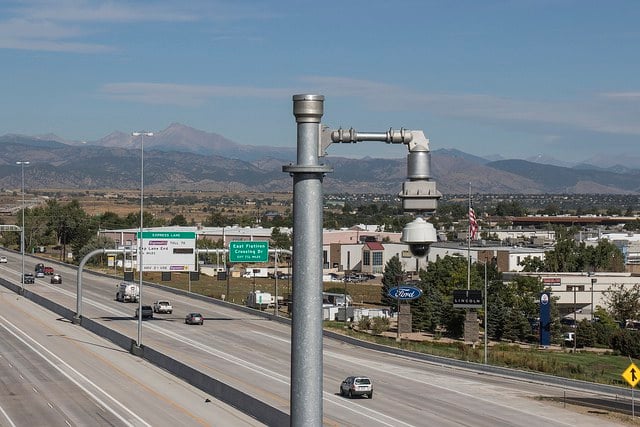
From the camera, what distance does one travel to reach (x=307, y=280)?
816 cm

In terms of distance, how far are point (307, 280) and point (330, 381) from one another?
43917 millimetres

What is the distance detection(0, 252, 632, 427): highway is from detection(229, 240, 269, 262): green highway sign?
16.9ft

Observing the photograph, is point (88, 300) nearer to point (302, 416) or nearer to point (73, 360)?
point (73, 360)

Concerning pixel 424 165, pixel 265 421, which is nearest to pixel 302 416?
pixel 424 165

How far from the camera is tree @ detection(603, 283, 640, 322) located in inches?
3939

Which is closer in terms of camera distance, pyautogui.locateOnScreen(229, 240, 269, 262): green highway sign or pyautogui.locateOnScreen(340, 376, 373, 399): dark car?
pyautogui.locateOnScreen(340, 376, 373, 399): dark car

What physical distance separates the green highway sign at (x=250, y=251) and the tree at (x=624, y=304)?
126 feet

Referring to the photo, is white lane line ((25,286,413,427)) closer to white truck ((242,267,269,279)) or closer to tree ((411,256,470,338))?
tree ((411,256,470,338))

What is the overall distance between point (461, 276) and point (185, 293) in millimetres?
27727

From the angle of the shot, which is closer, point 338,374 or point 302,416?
point 302,416

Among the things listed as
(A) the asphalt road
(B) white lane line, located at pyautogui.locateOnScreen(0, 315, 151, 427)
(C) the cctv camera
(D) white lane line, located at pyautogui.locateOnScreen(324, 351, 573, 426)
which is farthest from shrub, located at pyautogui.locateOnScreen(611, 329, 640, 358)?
(C) the cctv camera

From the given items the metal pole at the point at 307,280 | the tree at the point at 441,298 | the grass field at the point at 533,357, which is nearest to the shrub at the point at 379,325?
the grass field at the point at 533,357

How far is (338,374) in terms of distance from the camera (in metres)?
54.4

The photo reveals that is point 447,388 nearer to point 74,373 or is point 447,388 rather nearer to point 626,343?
point 74,373
